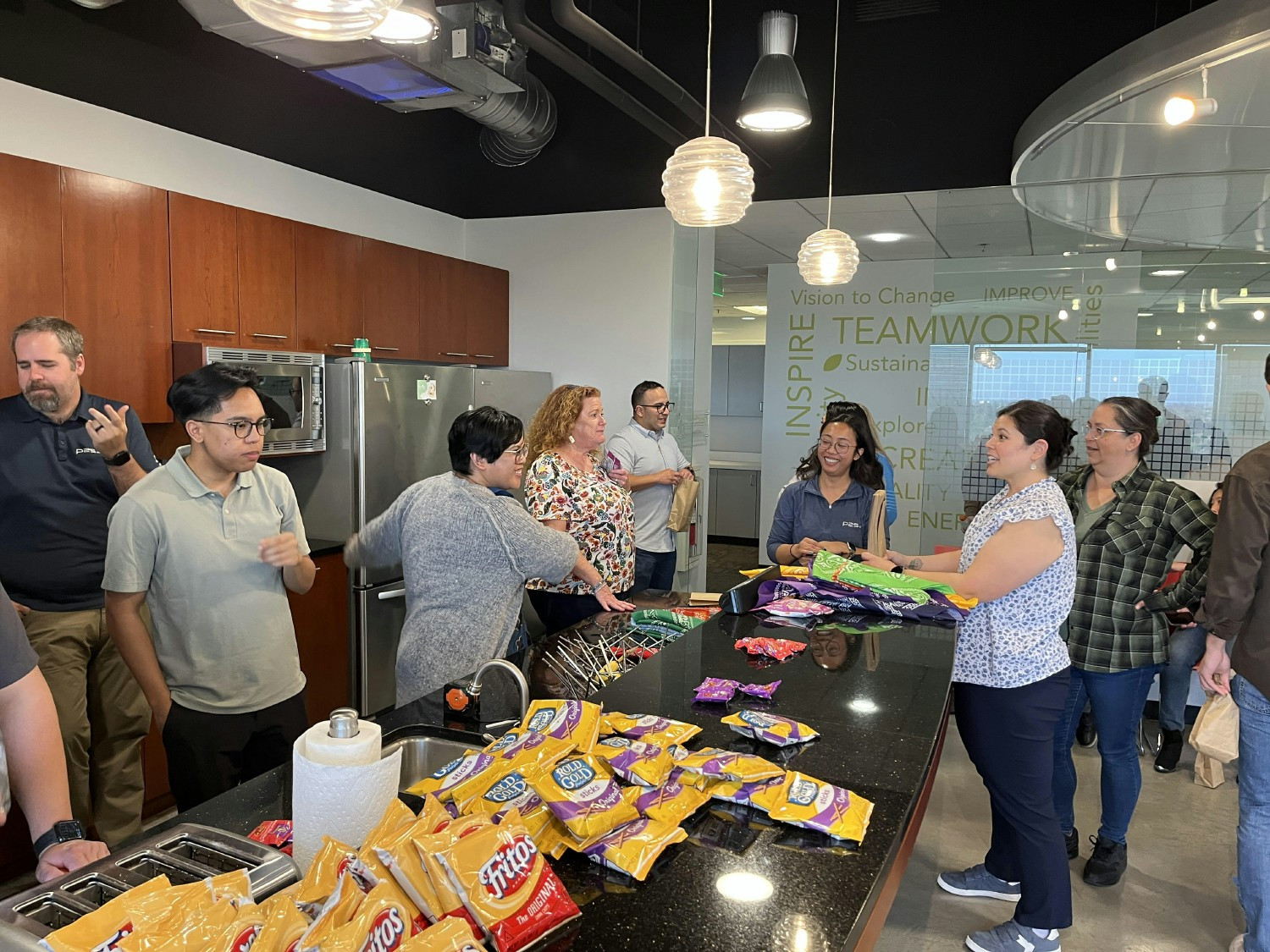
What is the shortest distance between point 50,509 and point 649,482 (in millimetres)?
2624

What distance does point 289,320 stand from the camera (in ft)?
14.1

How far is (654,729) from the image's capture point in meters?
1.66

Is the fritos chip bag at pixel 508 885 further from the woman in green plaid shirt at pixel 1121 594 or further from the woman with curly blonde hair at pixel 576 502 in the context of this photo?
the woman in green plaid shirt at pixel 1121 594

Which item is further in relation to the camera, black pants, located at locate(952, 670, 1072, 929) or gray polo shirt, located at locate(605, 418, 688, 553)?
gray polo shirt, located at locate(605, 418, 688, 553)

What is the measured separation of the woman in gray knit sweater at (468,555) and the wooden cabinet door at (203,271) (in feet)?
6.34

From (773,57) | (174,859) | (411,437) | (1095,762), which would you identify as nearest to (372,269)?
(411,437)

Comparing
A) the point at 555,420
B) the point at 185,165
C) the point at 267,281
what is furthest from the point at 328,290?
the point at 555,420

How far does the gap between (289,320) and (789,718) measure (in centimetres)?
338

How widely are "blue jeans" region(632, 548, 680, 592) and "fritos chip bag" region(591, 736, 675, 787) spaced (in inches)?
120

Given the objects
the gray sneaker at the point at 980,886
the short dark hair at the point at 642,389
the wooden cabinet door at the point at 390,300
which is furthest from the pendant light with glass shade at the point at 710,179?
the wooden cabinet door at the point at 390,300

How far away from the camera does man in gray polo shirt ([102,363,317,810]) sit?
2.26 metres

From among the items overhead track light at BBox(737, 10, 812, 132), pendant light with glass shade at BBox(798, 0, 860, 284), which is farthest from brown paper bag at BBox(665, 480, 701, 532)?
overhead track light at BBox(737, 10, 812, 132)

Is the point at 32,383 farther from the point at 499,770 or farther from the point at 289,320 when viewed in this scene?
the point at 499,770

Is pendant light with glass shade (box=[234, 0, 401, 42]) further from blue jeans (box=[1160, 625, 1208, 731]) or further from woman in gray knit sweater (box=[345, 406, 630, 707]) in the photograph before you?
blue jeans (box=[1160, 625, 1208, 731])
